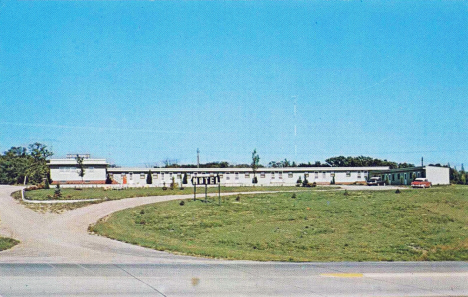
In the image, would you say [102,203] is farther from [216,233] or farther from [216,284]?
[216,284]

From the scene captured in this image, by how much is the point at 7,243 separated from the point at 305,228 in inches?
717

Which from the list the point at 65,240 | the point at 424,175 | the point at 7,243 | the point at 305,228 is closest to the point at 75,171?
the point at 305,228

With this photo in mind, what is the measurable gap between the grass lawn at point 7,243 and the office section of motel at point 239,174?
47.5 metres

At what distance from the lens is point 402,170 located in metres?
83.0

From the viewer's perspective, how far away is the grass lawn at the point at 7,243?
820 inches

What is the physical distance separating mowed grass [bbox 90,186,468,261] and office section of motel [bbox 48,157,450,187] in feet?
107

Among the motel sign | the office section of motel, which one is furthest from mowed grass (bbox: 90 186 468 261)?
the office section of motel

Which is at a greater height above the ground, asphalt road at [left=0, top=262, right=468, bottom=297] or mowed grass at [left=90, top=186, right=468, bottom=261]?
asphalt road at [left=0, top=262, right=468, bottom=297]

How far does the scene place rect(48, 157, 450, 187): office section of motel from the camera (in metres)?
74.5

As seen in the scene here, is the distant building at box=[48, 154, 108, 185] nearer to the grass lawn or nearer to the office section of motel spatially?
the office section of motel

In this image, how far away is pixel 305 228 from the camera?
31641 millimetres

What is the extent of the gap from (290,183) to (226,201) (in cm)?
4246

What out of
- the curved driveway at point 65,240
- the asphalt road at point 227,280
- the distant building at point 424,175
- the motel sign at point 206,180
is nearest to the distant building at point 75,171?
the curved driveway at point 65,240

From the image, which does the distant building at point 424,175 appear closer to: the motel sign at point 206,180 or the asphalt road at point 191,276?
the motel sign at point 206,180
